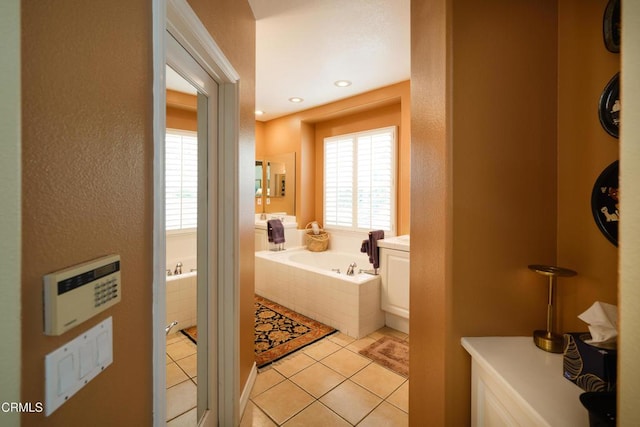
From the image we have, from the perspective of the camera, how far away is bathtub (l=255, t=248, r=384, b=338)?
2836 mm

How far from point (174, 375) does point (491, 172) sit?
5.88 feet

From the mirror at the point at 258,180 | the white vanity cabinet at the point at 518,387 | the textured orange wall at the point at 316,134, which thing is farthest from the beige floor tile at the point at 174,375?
the mirror at the point at 258,180

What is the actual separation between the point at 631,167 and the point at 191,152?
1.62 metres

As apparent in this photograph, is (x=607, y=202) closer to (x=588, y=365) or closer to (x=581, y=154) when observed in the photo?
(x=581, y=154)

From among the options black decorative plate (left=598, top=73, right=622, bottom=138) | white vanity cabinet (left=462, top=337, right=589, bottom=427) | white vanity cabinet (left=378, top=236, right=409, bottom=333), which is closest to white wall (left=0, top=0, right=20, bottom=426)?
white vanity cabinet (left=462, top=337, right=589, bottom=427)

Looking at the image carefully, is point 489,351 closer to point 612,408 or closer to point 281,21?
point 612,408

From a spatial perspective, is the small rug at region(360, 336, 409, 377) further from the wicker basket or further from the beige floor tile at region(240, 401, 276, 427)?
the wicker basket

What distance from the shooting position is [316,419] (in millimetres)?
1787

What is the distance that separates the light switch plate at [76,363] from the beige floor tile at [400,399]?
74.4 inches

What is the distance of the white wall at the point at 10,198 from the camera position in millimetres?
445

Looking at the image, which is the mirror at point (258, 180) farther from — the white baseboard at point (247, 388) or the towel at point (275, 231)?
the white baseboard at point (247, 388)

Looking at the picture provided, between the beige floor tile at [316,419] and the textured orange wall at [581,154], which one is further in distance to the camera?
the beige floor tile at [316,419]

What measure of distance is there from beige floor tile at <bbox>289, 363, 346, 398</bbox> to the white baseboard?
0.29 meters

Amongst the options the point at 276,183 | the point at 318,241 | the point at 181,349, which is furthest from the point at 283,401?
the point at 276,183
